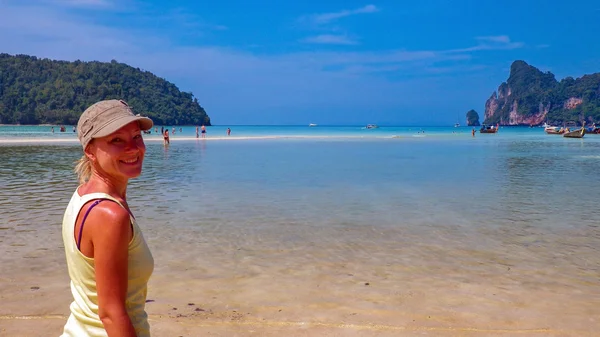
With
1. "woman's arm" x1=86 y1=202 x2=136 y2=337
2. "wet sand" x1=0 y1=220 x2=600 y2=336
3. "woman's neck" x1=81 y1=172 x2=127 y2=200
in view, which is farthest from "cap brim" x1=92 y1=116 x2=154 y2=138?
"wet sand" x1=0 y1=220 x2=600 y2=336

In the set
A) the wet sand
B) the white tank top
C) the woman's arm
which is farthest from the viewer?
the wet sand

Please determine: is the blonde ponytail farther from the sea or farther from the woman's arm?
the sea

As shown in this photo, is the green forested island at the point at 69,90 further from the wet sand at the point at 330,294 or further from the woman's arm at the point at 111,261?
the woman's arm at the point at 111,261

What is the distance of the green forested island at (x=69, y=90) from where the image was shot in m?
149

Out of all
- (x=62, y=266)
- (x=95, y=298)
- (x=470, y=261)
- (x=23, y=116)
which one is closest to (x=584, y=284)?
(x=470, y=261)

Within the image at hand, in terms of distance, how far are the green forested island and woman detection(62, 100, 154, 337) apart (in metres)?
143

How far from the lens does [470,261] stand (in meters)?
7.12

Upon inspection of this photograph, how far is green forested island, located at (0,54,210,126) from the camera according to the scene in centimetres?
14900

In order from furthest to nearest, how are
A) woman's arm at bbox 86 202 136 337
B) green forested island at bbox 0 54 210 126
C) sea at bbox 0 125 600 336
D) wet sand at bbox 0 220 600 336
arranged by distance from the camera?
green forested island at bbox 0 54 210 126 < sea at bbox 0 125 600 336 < wet sand at bbox 0 220 600 336 < woman's arm at bbox 86 202 136 337

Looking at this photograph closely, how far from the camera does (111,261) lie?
200 cm

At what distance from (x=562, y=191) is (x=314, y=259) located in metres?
10.6

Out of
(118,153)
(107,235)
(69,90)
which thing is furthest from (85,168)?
(69,90)

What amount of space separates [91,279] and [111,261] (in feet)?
0.77

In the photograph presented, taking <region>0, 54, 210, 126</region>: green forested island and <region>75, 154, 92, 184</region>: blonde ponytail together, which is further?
<region>0, 54, 210, 126</region>: green forested island
